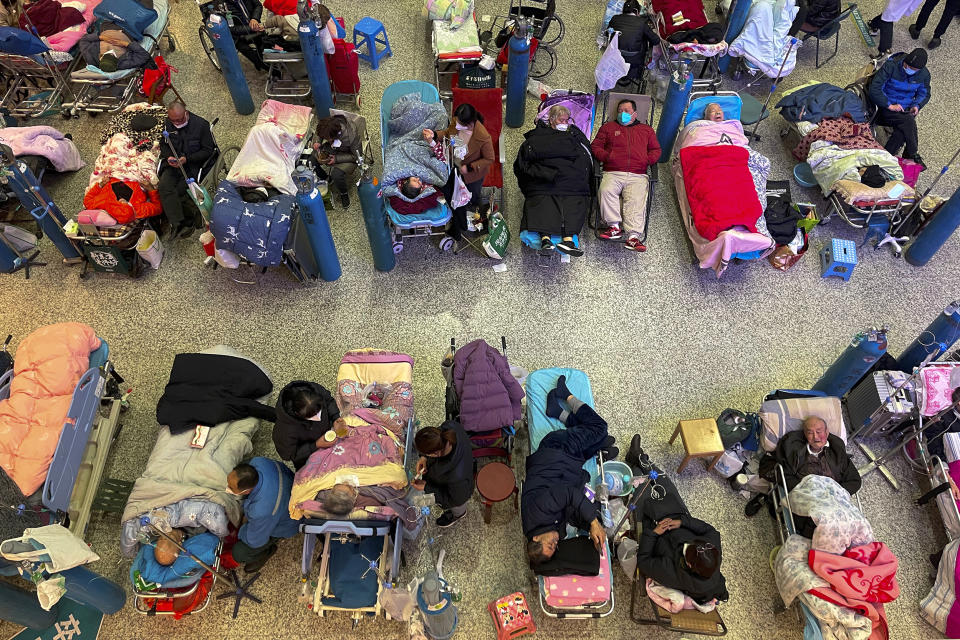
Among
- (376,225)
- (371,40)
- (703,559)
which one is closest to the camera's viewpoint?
(703,559)

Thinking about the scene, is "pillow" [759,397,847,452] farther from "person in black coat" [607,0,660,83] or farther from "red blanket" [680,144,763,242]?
"person in black coat" [607,0,660,83]

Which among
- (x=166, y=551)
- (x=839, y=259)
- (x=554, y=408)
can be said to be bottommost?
(x=166, y=551)

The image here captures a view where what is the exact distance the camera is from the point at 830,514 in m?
4.61

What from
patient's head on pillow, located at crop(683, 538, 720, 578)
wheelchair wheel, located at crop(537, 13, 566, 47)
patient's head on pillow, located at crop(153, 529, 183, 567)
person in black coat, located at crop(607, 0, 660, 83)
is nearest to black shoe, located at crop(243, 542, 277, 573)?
patient's head on pillow, located at crop(153, 529, 183, 567)

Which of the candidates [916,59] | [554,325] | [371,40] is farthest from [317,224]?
[916,59]

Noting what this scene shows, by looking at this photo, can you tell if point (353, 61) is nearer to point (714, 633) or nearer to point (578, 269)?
point (578, 269)

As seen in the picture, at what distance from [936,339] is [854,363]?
2.56 ft

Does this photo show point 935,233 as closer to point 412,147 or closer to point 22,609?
point 412,147

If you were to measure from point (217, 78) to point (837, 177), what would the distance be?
7603 millimetres

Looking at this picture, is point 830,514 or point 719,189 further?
point 719,189

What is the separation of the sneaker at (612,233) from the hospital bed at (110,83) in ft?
18.9

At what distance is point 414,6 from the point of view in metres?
9.48

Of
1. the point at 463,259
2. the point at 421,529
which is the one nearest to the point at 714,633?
the point at 421,529

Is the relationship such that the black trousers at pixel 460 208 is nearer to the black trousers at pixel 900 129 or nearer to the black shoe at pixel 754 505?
the black shoe at pixel 754 505
